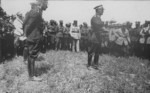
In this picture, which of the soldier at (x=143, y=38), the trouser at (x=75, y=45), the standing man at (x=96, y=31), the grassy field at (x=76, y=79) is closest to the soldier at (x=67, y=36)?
the trouser at (x=75, y=45)

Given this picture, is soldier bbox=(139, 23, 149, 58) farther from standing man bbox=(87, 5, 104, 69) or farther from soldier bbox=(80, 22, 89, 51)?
standing man bbox=(87, 5, 104, 69)

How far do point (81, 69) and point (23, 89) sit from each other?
2801 millimetres

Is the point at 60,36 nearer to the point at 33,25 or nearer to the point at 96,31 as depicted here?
→ the point at 96,31

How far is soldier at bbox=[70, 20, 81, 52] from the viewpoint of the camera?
43.6ft

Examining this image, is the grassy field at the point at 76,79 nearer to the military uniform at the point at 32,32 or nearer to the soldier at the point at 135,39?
the military uniform at the point at 32,32

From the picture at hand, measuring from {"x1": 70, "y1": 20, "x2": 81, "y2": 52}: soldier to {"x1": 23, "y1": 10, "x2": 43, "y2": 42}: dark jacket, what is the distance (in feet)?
23.4

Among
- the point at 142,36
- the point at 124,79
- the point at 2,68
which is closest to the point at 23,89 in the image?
the point at 2,68

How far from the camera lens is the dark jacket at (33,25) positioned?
597 centimetres

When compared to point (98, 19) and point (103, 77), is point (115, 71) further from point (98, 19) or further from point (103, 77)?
point (98, 19)

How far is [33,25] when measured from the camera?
6.05m

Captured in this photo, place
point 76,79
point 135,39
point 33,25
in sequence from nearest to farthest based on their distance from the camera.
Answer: point 33,25 → point 76,79 → point 135,39

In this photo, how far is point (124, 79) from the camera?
6777 mm

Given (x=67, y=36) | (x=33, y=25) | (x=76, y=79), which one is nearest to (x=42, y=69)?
(x=76, y=79)

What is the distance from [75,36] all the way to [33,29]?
7300 mm
